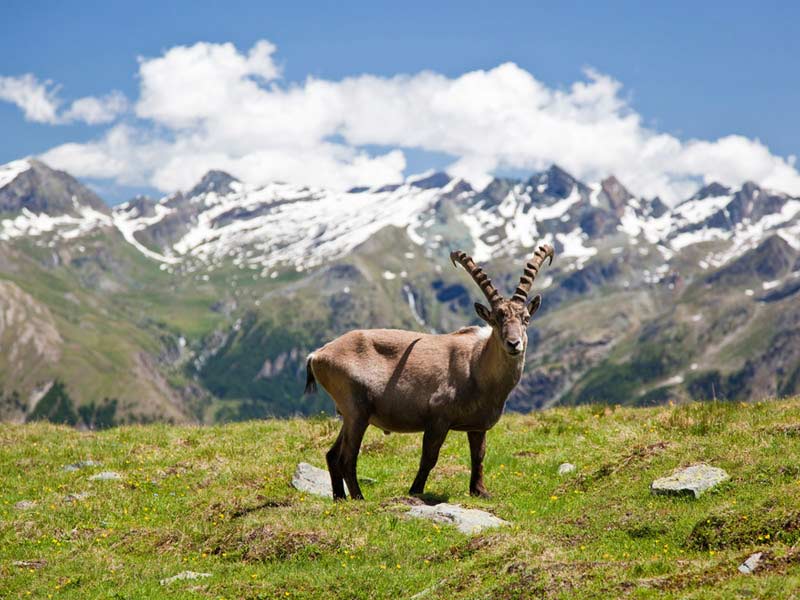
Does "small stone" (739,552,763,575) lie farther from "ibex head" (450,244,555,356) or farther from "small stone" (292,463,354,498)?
"small stone" (292,463,354,498)

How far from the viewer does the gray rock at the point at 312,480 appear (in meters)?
21.1

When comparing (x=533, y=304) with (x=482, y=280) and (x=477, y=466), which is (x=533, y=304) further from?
(x=477, y=466)

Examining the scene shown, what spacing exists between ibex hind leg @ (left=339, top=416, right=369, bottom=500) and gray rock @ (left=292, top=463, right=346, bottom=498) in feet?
3.74

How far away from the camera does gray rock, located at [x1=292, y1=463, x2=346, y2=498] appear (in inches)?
832

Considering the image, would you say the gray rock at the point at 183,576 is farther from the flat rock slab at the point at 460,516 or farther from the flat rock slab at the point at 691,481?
the flat rock slab at the point at 691,481

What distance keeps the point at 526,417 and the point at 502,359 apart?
1103cm

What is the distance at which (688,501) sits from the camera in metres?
17.0

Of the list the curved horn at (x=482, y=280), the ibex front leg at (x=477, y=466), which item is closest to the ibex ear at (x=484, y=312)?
the curved horn at (x=482, y=280)

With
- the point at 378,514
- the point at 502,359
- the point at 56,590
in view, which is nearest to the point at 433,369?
the point at 502,359

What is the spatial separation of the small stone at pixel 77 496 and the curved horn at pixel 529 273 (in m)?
11.5

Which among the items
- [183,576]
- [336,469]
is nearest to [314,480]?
[336,469]

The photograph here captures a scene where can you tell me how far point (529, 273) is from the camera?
65.2 ft

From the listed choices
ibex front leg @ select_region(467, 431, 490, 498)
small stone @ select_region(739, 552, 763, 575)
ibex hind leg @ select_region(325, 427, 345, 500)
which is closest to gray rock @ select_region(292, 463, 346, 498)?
ibex hind leg @ select_region(325, 427, 345, 500)

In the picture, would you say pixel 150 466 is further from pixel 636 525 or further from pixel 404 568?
pixel 636 525
